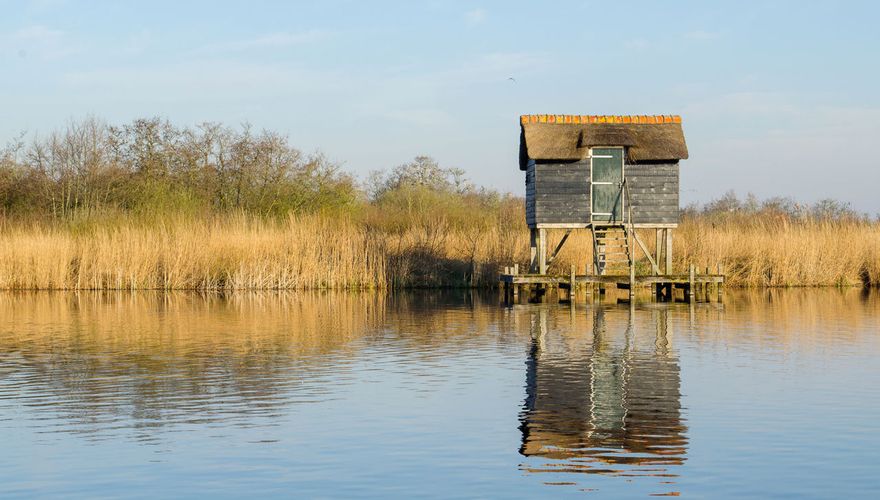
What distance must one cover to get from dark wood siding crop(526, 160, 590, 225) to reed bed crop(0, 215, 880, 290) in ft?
11.4

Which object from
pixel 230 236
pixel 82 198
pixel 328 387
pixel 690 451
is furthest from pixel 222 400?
pixel 82 198

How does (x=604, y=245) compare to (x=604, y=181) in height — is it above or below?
below

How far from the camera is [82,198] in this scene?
45.9 meters

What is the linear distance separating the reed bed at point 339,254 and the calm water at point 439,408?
34.6 feet

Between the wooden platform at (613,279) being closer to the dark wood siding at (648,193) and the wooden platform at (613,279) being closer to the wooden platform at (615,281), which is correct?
the wooden platform at (615,281)

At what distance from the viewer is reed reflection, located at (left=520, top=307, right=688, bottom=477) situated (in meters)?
10.7

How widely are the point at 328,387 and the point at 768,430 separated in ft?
18.4

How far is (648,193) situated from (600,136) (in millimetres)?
2072

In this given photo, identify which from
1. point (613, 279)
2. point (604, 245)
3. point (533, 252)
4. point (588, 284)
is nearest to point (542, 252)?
point (533, 252)

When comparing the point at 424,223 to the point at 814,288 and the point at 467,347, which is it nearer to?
the point at 814,288

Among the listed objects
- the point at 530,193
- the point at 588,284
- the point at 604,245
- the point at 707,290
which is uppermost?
the point at 530,193

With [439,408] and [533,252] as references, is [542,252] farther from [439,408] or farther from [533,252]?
[439,408]

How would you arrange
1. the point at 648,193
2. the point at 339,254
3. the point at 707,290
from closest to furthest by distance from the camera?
the point at 648,193
the point at 707,290
the point at 339,254

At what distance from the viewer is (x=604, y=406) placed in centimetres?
1332
